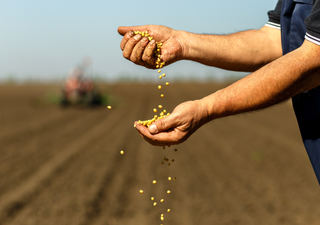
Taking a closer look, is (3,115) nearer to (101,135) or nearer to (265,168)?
(101,135)

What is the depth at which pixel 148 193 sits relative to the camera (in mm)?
5516

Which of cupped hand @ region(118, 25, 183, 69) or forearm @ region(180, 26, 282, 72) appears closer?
cupped hand @ region(118, 25, 183, 69)

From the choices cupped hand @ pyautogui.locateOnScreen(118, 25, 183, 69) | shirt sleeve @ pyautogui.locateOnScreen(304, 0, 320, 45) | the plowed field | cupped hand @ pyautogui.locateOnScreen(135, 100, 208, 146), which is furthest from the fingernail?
the plowed field

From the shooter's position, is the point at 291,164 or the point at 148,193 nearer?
the point at 148,193

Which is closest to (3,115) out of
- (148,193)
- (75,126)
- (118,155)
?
(75,126)

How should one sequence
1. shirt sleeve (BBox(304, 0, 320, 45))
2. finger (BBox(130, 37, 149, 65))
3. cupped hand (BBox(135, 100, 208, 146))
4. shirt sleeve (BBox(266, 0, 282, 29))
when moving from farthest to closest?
shirt sleeve (BBox(266, 0, 282, 29))
finger (BBox(130, 37, 149, 65))
cupped hand (BBox(135, 100, 208, 146))
shirt sleeve (BBox(304, 0, 320, 45))

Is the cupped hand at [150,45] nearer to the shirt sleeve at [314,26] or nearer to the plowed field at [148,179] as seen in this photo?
the shirt sleeve at [314,26]

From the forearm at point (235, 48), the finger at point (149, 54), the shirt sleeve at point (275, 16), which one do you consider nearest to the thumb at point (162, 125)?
the finger at point (149, 54)

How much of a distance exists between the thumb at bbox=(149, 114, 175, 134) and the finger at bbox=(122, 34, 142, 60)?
2.08ft

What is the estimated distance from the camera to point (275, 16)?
2.49 m

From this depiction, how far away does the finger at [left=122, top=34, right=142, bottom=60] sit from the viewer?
234 cm

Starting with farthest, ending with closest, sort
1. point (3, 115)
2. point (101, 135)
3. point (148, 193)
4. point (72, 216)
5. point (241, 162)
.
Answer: point (3, 115) → point (101, 135) → point (241, 162) → point (148, 193) → point (72, 216)

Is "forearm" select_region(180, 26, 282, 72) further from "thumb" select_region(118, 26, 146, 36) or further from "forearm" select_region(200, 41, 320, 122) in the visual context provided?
"forearm" select_region(200, 41, 320, 122)

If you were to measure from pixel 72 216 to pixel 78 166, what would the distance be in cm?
202
